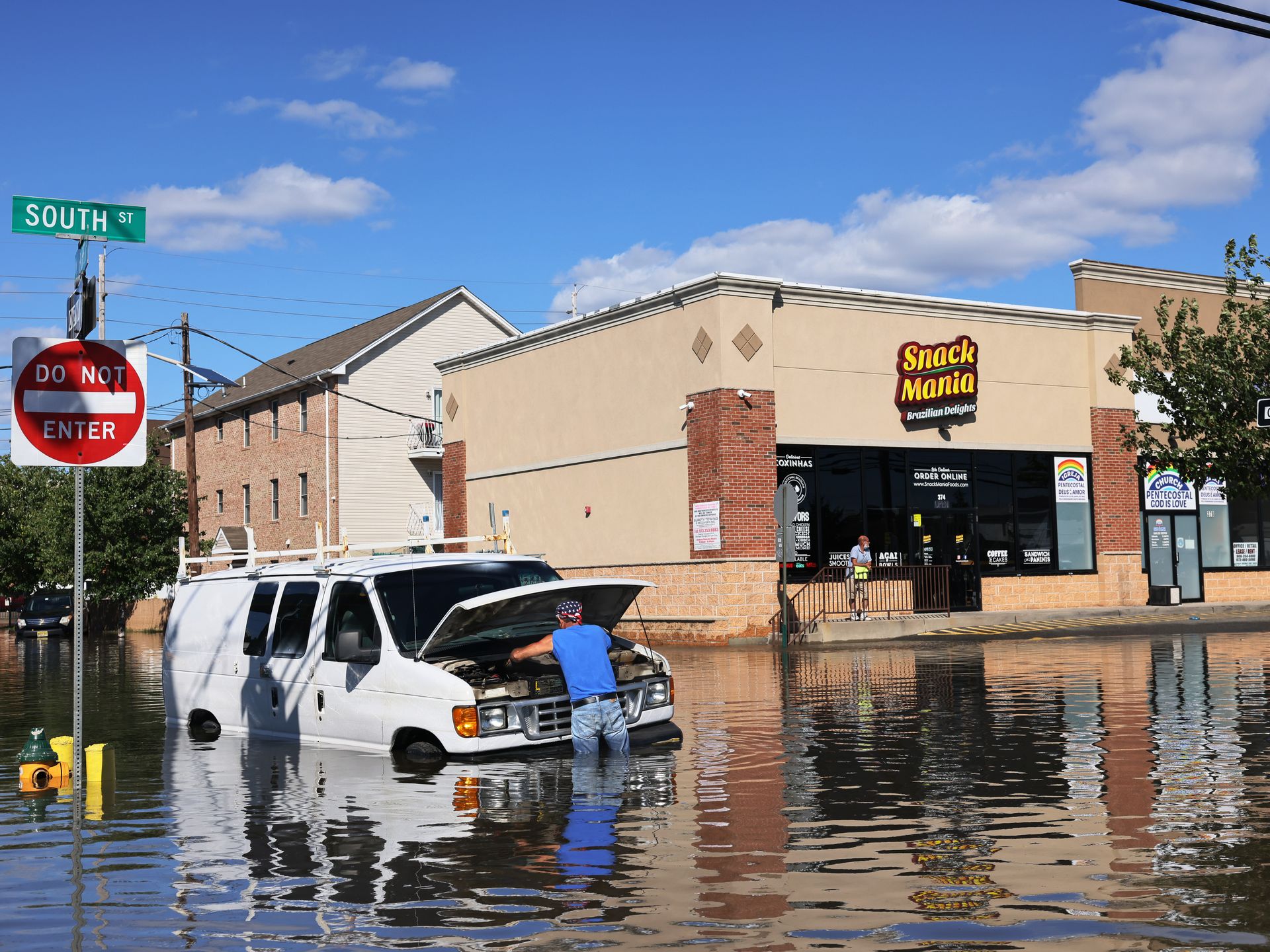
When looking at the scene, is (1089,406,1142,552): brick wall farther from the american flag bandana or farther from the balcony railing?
the american flag bandana

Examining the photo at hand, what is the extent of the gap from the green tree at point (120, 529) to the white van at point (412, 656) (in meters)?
37.8

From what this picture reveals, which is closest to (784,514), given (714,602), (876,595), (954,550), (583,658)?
(714,602)

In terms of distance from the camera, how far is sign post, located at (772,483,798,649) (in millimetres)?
27797

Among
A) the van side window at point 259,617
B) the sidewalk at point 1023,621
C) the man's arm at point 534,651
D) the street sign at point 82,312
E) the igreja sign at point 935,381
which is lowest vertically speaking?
the sidewalk at point 1023,621

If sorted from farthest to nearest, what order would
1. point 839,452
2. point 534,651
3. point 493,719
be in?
point 839,452 < point 534,651 < point 493,719

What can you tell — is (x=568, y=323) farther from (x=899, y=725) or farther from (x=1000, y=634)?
(x=899, y=725)

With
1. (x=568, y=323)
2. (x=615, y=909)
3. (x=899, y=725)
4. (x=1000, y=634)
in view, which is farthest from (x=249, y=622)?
(x=568, y=323)

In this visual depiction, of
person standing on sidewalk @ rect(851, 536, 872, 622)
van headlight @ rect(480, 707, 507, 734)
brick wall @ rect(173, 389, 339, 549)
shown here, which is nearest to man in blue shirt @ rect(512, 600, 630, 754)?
van headlight @ rect(480, 707, 507, 734)

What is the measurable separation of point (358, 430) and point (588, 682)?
137 ft

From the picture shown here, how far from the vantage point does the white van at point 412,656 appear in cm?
1115

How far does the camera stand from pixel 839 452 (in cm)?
3288

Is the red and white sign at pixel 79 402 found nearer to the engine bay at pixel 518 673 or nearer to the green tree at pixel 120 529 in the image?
the engine bay at pixel 518 673

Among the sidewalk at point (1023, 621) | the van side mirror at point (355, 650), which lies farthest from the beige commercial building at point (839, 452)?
the van side mirror at point (355, 650)

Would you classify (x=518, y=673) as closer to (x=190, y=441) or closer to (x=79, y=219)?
(x=79, y=219)
